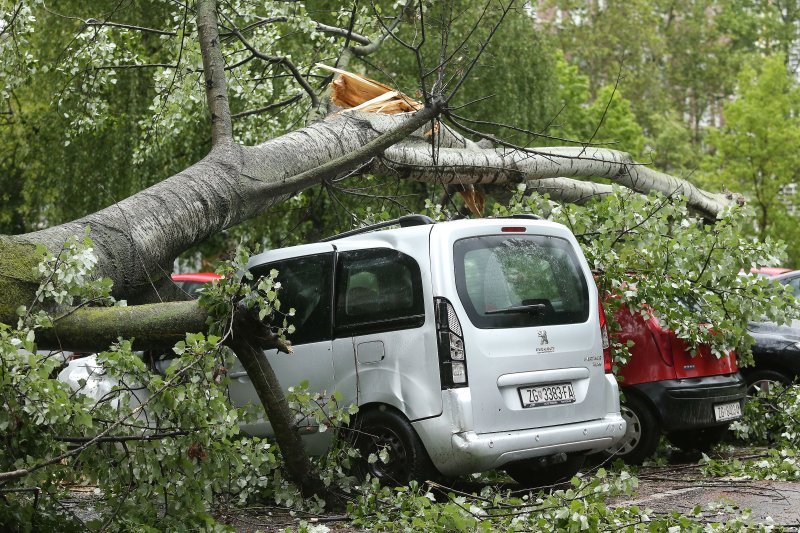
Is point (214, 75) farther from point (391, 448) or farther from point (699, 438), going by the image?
point (699, 438)

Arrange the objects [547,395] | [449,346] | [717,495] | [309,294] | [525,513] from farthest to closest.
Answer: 1. [309,294]
2. [717,495]
3. [547,395]
4. [449,346]
5. [525,513]

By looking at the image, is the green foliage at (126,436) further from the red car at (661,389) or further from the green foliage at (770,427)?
the green foliage at (770,427)

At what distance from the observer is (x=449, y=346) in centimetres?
702

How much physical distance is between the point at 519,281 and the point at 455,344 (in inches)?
28.9

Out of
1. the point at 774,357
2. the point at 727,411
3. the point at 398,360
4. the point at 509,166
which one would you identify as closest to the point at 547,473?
the point at 398,360

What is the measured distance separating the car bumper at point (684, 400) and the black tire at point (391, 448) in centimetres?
247

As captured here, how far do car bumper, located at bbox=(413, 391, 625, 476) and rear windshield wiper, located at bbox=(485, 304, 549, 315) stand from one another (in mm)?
656

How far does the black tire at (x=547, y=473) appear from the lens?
803 centimetres

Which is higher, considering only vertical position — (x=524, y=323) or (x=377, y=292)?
(x=377, y=292)

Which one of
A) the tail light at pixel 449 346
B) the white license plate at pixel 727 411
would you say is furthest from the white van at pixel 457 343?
the white license plate at pixel 727 411

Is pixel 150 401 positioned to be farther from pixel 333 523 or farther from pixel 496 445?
pixel 496 445

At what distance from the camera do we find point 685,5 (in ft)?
180

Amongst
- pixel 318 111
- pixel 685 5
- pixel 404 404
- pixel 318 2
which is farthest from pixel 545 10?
pixel 404 404

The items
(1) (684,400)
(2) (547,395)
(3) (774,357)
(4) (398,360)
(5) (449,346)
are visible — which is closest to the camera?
(5) (449,346)
